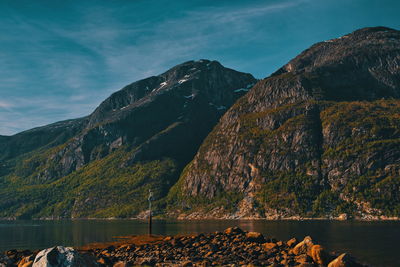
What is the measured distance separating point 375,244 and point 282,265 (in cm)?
4262

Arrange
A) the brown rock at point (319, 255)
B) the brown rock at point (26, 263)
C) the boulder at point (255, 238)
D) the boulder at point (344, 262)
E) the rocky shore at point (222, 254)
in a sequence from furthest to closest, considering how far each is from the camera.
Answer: the boulder at point (255, 238) → the brown rock at point (319, 255) → the rocky shore at point (222, 254) → the boulder at point (344, 262) → the brown rock at point (26, 263)

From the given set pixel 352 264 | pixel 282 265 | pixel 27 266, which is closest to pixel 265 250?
pixel 282 265

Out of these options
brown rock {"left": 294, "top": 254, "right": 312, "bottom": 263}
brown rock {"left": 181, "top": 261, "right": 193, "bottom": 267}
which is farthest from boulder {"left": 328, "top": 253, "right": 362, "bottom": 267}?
brown rock {"left": 181, "top": 261, "right": 193, "bottom": 267}

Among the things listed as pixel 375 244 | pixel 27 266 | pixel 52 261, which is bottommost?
pixel 375 244

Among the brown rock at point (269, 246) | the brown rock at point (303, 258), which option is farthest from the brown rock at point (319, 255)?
the brown rock at point (269, 246)

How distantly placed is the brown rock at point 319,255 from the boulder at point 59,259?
34031mm

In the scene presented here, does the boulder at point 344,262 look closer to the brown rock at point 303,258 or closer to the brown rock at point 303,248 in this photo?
the brown rock at point 303,258

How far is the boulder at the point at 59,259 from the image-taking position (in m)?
24.2

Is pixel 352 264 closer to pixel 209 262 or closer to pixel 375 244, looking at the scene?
pixel 209 262

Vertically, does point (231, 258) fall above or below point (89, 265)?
below

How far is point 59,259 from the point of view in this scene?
80.2 ft

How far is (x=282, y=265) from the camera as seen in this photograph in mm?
47750

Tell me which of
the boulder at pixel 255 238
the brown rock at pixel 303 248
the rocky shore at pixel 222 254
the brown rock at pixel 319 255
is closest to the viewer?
the rocky shore at pixel 222 254

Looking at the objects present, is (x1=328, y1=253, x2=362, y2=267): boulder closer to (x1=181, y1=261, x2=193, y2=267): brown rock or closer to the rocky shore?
the rocky shore
